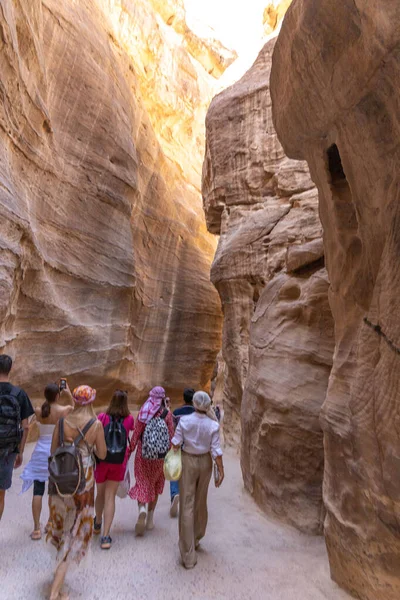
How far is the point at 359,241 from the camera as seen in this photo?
13.0ft

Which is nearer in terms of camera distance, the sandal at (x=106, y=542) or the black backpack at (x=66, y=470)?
the black backpack at (x=66, y=470)

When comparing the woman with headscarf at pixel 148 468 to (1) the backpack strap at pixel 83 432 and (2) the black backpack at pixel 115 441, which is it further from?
(1) the backpack strap at pixel 83 432

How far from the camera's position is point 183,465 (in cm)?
398

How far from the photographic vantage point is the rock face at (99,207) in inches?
307

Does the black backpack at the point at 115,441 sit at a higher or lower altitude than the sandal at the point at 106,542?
higher

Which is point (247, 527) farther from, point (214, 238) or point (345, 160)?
point (214, 238)

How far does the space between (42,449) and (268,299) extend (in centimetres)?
376

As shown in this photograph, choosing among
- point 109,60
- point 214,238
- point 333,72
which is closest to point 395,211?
point 333,72

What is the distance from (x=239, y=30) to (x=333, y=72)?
22.0 meters

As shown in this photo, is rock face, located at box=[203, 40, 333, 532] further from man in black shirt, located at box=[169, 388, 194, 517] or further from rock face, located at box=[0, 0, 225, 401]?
rock face, located at box=[0, 0, 225, 401]

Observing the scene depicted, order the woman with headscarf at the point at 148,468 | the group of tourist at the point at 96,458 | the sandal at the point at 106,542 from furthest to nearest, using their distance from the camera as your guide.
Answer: the woman with headscarf at the point at 148,468 → the sandal at the point at 106,542 → the group of tourist at the point at 96,458

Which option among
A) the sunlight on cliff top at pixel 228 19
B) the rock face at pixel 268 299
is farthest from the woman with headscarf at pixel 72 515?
the sunlight on cliff top at pixel 228 19

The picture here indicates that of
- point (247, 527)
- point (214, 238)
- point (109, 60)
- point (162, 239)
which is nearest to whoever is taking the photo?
point (247, 527)

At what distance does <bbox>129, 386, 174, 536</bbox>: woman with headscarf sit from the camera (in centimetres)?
461
